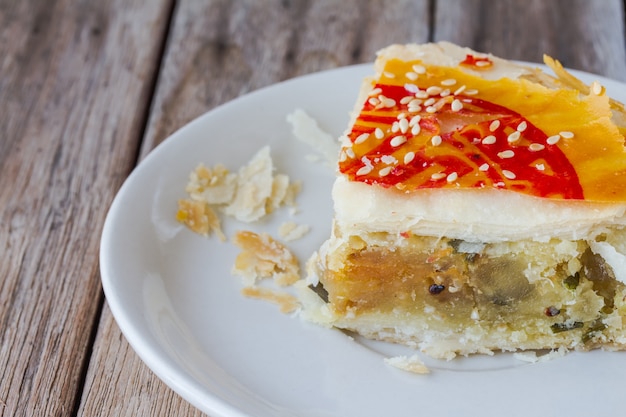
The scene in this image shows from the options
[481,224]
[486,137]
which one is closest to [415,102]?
[486,137]

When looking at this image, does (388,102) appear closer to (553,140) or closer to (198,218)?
(553,140)

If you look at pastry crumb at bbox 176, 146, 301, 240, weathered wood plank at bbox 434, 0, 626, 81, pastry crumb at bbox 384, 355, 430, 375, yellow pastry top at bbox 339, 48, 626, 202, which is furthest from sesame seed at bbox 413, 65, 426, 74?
weathered wood plank at bbox 434, 0, 626, 81

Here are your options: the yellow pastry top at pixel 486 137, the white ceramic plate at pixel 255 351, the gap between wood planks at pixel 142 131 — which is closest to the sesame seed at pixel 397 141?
the yellow pastry top at pixel 486 137

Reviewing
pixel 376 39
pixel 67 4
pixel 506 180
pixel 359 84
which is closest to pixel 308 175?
pixel 359 84

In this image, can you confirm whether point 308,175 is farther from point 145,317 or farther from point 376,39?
point 376,39

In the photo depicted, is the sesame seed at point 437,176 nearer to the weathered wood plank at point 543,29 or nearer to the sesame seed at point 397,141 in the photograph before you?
the sesame seed at point 397,141

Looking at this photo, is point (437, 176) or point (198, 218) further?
point (198, 218)
